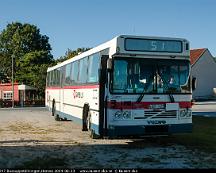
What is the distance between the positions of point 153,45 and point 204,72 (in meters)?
65.7

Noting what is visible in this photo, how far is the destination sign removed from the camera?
47.9ft

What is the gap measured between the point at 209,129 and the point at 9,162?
1177 cm

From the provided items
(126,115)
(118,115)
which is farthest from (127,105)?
(118,115)

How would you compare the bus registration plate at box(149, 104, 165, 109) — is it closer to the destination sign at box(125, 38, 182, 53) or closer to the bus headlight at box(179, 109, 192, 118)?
the bus headlight at box(179, 109, 192, 118)

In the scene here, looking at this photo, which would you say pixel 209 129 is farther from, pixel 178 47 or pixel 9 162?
pixel 9 162

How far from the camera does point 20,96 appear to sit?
67.1 metres

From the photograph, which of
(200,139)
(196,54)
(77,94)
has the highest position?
(196,54)

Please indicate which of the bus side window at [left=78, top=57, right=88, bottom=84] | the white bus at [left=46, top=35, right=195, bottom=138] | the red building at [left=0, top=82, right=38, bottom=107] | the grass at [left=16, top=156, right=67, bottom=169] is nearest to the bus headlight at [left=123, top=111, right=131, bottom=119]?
the white bus at [left=46, top=35, right=195, bottom=138]

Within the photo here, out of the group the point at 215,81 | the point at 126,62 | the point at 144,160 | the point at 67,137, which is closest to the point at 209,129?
the point at 67,137

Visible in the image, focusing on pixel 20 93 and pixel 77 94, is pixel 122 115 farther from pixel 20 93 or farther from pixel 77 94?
pixel 20 93

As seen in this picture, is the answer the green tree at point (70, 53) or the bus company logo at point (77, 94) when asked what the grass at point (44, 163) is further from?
the green tree at point (70, 53)

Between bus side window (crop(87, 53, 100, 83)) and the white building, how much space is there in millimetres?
61004

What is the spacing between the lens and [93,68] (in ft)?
55.3

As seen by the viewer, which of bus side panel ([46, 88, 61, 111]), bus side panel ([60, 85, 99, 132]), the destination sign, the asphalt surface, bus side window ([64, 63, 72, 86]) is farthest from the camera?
the asphalt surface
